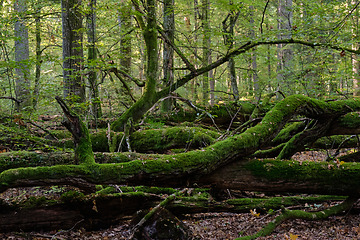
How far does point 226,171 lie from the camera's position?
13.0 ft

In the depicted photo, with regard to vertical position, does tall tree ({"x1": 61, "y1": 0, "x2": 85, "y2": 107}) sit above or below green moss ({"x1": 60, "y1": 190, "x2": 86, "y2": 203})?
above

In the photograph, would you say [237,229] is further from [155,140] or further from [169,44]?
[169,44]

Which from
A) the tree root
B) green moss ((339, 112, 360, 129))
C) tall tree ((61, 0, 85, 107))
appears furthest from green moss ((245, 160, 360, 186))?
tall tree ((61, 0, 85, 107))

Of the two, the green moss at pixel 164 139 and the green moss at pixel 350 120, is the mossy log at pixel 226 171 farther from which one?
the green moss at pixel 164 139

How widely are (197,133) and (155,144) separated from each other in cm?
129

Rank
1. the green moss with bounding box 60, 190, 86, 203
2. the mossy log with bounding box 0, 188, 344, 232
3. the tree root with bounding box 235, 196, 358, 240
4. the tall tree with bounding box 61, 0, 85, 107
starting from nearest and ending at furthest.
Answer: the tree root with bounding box 235, 196, 358, 240, the mossy log with bounding box 0, 188, 344, 232, the green moss with bounding box 60, 190, 86, 203, the tall tree with bounding box 61, 0, 85, 107

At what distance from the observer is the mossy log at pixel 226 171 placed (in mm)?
3262

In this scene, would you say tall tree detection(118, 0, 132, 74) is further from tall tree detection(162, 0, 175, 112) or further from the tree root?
the tree root

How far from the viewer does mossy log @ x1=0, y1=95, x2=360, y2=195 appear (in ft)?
10.7

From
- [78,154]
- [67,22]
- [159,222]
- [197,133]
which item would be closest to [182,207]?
[159,222]

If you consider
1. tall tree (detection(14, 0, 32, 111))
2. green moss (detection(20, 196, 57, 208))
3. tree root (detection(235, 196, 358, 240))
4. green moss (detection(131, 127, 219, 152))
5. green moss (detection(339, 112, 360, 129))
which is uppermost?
tall tree (detection(14, 0, 32, 111))

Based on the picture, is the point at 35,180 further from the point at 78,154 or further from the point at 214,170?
the point at 214,170

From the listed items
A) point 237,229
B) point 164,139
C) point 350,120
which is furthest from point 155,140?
point 350,120

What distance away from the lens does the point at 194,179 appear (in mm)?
3715
